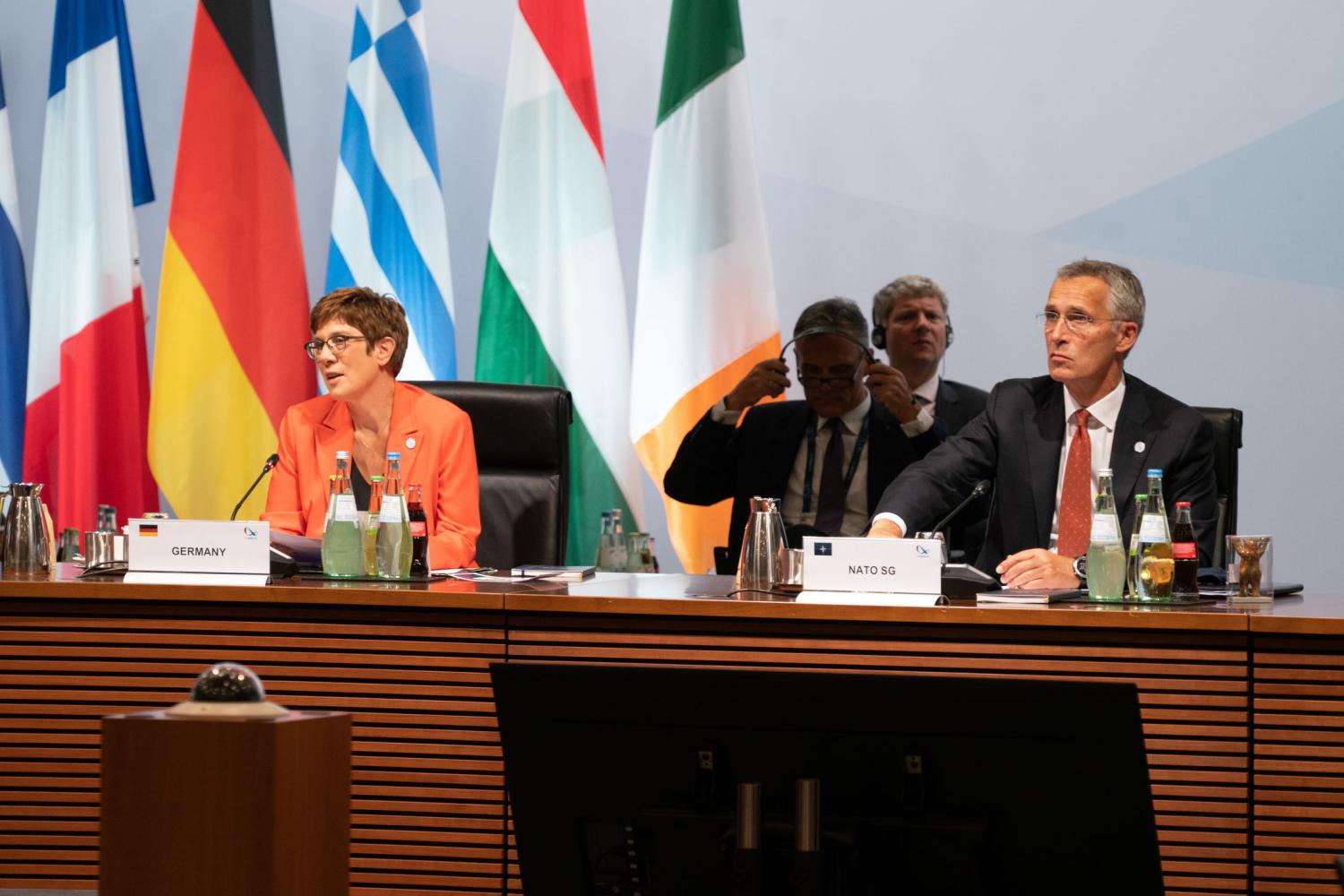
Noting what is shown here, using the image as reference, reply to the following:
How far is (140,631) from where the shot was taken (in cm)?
229

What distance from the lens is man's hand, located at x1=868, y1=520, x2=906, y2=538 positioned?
276 cm

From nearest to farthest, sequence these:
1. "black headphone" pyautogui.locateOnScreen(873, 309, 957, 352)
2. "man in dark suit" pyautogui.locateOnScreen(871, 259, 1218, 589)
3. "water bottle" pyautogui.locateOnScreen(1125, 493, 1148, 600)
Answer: "water bottle" pyautogui.locateOnScreen(1125, 493, 1148, 600)
"man in dark suit" pyautogui.locateOnScreen(871, 259, 1218, 589)
"black headphone" pyautogui.locateOnScreen(873, 309, 957, 352)

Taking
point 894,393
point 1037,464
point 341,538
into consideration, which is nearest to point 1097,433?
point 1037,464

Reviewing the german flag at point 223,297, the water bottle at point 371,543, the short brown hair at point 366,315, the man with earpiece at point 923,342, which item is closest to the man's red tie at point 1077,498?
the man with earpiece at point 923,342

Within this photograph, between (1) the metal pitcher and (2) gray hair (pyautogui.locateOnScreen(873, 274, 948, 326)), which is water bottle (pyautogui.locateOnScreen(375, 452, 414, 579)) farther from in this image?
(2) gray hair (pyautogui.locateOnScreen(873, 274, 948, 326))

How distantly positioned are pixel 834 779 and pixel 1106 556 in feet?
4.50

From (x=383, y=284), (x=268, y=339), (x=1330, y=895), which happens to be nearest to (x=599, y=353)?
(x=383, y=284)

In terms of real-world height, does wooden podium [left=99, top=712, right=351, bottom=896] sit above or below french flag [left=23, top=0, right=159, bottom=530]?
below

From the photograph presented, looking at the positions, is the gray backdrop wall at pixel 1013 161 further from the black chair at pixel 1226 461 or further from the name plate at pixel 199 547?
the name plate at pixel 199 547

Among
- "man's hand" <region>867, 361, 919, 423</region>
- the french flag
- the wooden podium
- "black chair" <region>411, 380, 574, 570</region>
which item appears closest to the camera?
the wooden podium

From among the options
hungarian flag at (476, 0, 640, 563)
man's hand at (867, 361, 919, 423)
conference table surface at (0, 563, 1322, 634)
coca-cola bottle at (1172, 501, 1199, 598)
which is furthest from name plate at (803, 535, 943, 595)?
hungarian flag at (476, 0, 640, 563)

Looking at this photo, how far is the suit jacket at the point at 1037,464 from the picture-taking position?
287 cm

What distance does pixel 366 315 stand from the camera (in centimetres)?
309

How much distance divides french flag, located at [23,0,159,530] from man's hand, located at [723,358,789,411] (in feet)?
5.99
